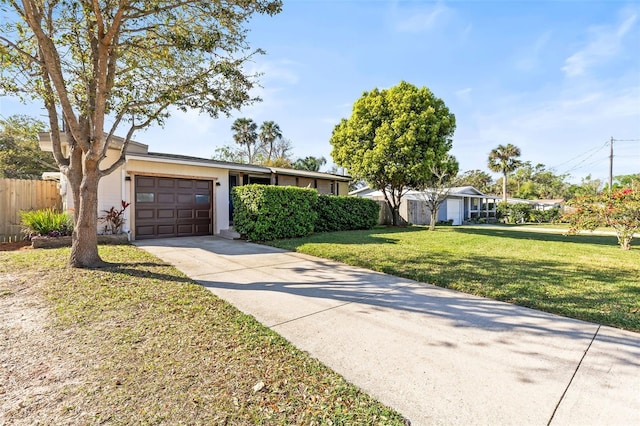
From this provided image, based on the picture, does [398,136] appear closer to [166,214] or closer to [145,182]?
[166,214]

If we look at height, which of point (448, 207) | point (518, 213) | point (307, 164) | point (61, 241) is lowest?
point (61, 241)

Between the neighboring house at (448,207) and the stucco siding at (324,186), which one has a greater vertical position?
the stucco siding at (324,186)

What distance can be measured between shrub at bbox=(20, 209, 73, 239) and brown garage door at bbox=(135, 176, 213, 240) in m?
1.90

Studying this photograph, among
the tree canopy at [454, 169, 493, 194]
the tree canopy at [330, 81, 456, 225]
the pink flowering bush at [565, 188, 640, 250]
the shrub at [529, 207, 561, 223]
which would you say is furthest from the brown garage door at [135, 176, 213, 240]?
the tree canopy at [454, 169, 493, 194]

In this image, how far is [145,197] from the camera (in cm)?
1009

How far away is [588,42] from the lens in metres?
9.60

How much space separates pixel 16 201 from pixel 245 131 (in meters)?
26.1

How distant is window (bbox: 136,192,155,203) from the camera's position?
32.5 ft

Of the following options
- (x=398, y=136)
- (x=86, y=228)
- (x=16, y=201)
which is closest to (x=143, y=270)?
(x=86, y=228)

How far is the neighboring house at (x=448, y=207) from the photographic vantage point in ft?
67.2

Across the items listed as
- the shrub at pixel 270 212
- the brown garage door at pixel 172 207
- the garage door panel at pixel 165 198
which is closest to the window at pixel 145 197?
the brown garage door at pixel 172 207

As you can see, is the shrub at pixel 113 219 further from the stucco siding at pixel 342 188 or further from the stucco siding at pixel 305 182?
the stucco siding at pixel 342 188

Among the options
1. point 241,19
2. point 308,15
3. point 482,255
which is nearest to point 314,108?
point 308,15

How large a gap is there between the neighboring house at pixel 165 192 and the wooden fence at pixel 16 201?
817 mm
